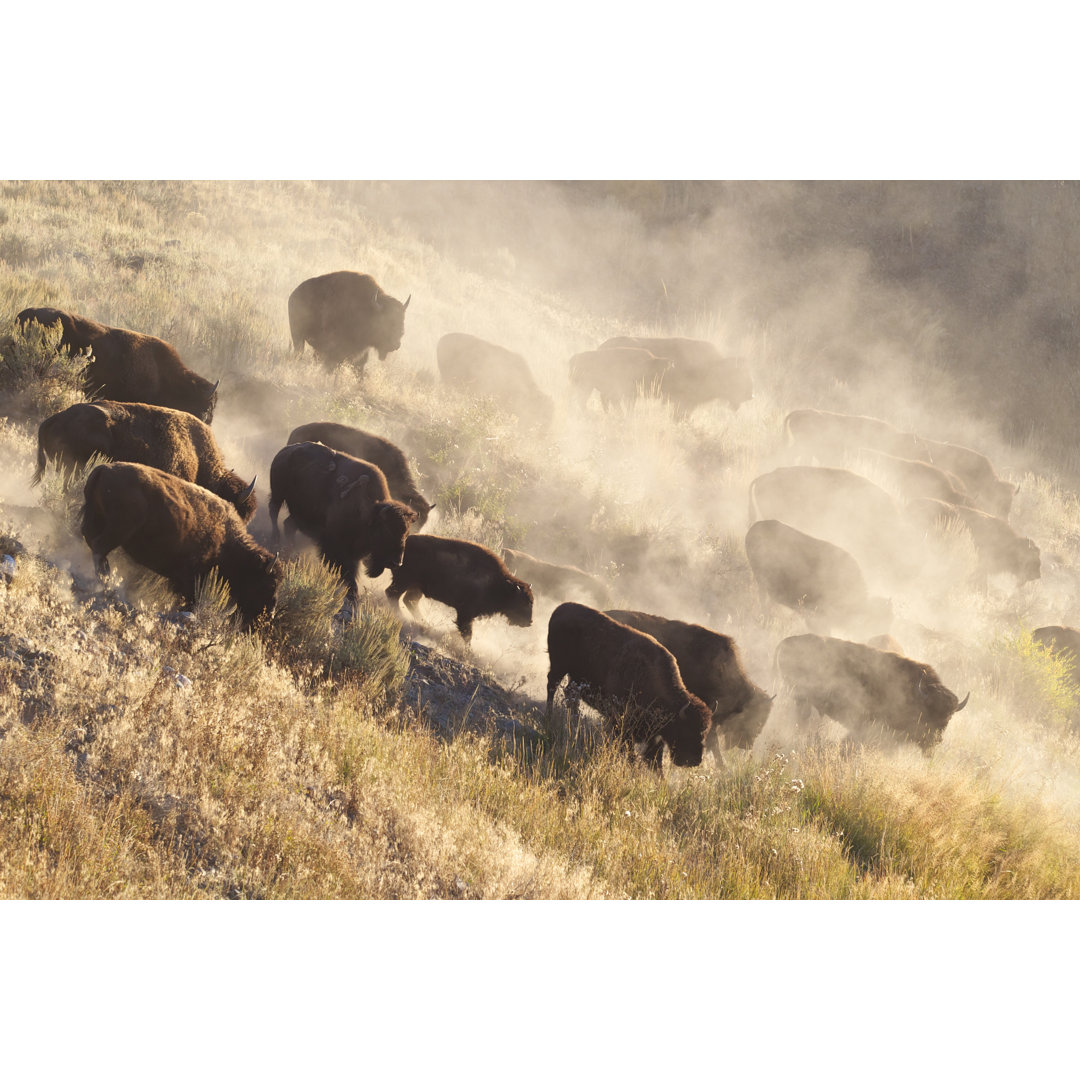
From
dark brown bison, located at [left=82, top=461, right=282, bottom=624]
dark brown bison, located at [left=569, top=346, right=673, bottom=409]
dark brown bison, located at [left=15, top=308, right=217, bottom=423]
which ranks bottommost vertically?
dark brown bison, located at [left=82, top=461, right=282, bottom=624]

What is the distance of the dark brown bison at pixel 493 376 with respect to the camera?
1501cm

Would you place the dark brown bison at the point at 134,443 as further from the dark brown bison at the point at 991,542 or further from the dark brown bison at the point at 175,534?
the dark brown bison at the point at 991,542

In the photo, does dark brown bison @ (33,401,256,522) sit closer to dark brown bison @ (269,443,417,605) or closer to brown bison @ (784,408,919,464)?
dark brown bison @ (269,443,417,605)

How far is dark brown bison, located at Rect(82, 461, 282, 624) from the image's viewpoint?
624 centimetres

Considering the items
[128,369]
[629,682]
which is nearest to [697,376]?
[128,369]

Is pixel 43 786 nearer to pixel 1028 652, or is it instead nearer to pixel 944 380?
pixel 1028 652

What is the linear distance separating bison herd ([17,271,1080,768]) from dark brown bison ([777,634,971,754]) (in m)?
0.02

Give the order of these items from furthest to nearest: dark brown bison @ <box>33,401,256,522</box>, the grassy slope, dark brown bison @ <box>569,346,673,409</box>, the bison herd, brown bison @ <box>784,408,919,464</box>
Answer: brown bison @ <box>784,408,919,464</box> < dark brown bison @ <box>569,346,673,409</box> < dark brown bison @ <box>33,401,256,522</box> < the bison herd < the grassy slope

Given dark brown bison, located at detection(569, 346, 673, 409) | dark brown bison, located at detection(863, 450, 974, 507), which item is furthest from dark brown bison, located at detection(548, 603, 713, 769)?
dark brown bison, located at detection(863, 450, 974, 507)

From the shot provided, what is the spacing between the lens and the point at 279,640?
6.71 meters

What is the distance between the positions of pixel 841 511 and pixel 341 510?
8359 mm

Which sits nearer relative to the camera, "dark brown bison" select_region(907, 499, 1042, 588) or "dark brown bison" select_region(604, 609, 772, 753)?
"dark brown bison" select_region(604, 609, 772, 753)

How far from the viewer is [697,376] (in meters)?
18.2

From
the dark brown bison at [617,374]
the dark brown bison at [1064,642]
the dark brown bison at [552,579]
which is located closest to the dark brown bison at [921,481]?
the dark brown bison at [1064,642]
